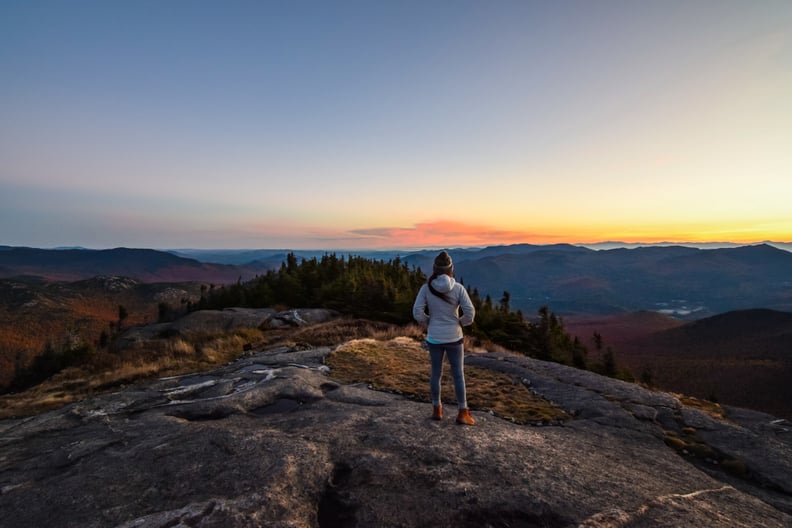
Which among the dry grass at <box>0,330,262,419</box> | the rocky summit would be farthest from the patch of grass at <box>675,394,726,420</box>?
the dry grass at <box>0,330,262,419</box>

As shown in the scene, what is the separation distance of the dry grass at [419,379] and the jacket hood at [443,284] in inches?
160

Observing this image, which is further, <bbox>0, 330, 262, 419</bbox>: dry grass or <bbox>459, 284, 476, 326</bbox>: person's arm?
<bbox>0, 330, 262, 419</bbox>: dry grass

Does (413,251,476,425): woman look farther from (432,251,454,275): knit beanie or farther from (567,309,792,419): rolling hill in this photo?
(567,309,792,419): rolling hill

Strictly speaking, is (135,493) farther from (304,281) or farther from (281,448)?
(304,281)

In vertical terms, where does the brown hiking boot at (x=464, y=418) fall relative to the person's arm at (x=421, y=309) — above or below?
below

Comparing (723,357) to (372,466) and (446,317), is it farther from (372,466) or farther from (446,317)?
(372,466)

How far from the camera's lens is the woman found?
7.91 m

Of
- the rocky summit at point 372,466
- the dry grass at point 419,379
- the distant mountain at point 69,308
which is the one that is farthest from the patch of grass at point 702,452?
the distant mountain at point 69,308

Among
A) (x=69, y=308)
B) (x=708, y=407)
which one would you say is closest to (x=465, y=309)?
(x=708, y=407)

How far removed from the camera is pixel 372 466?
6.18m

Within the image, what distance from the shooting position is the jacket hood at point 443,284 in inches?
309

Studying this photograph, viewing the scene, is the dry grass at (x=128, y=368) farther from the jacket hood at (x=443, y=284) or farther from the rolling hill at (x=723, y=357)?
the rolling hill at (x=723, y=357)

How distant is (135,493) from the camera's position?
550 centimetres

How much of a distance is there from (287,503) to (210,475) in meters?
1.60
